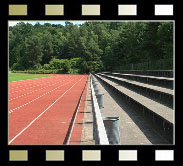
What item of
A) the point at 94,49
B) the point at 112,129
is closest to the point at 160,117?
the point at 112,129

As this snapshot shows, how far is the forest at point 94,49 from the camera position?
52.3 m

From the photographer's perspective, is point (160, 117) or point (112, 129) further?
point (160, 117)

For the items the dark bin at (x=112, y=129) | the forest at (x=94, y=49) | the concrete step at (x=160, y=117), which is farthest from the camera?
the forest at (x=94, y=49)

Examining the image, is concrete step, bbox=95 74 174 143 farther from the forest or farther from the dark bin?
the forest

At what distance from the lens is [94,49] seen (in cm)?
11444

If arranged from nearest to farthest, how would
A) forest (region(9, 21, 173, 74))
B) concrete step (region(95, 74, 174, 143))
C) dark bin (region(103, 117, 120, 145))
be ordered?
dark bin (region(103, 117, 120, 145)), concrete step (region(95, 74, 174, 143)), forest (region(9, 21, 173, 74))

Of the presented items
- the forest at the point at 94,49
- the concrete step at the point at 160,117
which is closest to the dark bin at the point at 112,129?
the concrete step at the point at 160,117

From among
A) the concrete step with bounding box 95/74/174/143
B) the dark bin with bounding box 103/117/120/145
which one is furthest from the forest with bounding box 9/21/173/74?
the dark bin with bounding box 103/117/120/145

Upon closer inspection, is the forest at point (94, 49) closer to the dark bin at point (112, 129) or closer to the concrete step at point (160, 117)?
the concrete step at point (160, 117)

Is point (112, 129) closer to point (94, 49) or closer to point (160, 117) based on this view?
point (160, 117)

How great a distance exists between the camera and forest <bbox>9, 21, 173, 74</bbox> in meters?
52.3

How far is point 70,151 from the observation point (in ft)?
11.7

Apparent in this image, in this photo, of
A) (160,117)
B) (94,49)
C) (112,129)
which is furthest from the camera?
(94,49)
